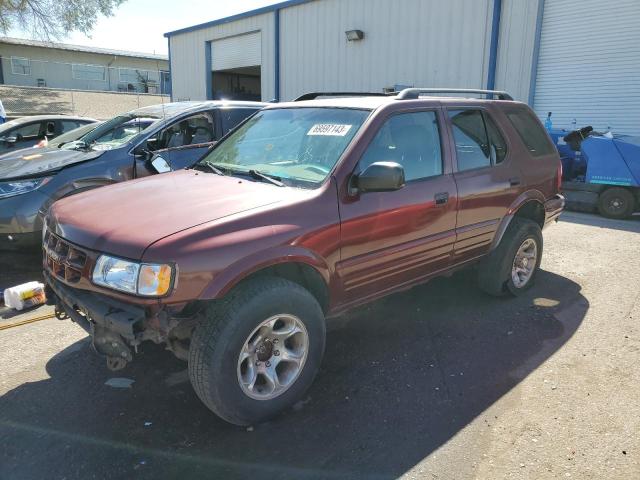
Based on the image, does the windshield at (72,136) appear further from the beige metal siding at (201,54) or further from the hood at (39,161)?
the beige metal siding at (201,54)

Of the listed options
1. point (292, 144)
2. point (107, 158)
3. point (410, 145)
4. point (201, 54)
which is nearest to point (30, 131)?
point (107, 158)

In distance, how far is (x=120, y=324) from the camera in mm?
2580

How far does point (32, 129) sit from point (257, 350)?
29.2 feet

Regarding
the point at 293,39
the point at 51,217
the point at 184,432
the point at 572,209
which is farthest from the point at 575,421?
the point at 293,39

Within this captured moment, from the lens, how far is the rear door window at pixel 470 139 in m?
4.15

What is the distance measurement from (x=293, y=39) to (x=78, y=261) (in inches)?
645

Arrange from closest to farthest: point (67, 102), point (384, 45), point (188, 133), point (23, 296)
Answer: point (23, 296), point (188, 133), point (384, 45), point (67, 102)

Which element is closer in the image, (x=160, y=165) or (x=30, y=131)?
(x=160, y=165)

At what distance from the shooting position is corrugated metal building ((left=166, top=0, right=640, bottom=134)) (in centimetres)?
1149

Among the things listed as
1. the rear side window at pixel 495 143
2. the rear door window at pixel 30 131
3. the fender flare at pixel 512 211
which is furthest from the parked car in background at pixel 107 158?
the rear door window at pixel 30 131

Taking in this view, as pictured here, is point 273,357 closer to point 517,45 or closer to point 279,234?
point 279,234

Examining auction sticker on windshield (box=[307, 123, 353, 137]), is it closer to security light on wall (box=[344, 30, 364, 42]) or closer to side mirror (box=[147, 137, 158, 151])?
side mirror (box=[147, 137, 158, 151])

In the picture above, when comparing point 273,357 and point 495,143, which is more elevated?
point 495,143

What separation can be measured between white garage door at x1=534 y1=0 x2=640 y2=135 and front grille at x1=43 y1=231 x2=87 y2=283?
11875 millimetres
